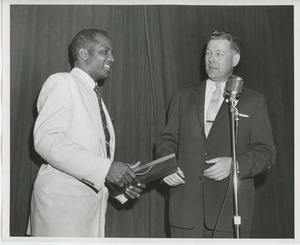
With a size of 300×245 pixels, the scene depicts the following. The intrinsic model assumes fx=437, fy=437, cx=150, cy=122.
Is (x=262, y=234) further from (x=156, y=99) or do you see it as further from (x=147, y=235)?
(x=156, y=99)

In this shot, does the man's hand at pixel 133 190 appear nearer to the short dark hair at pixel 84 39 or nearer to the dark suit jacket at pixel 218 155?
the dark suit jacket at pixel 218 155

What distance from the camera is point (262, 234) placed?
3037 mm

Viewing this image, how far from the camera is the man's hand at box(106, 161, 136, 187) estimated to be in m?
2.47

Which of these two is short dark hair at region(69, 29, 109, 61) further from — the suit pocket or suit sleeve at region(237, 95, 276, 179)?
suit sleeve at region(237, 95, 276, 179)

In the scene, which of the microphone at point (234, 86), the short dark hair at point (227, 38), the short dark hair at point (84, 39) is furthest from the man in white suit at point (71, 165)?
the short dark hair at point (227, 38)

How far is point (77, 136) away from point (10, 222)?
2.57 ft

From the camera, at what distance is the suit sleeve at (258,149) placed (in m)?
2.54

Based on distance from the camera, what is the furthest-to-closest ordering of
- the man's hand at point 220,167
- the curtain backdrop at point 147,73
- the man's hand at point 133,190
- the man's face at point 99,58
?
the curtain backdrop at point 147,73 → the man's face at point 99,58 → the man's hand at point 133,190 → the man's hand at point 220,167

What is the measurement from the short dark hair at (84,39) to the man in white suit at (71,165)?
0.78 feet

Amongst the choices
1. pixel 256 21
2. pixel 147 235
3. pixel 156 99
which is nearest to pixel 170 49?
pixel 156 99

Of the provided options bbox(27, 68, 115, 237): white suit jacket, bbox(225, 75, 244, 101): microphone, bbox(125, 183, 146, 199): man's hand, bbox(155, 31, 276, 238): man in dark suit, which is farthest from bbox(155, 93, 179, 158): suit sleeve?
bbox(225, 75, 244, 101): microphone

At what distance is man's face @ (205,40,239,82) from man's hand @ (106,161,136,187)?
2.71ft

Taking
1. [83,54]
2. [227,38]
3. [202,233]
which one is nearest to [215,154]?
[202,233]

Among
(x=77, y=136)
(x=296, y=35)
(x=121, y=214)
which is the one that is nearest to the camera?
(x=77, y=136)
